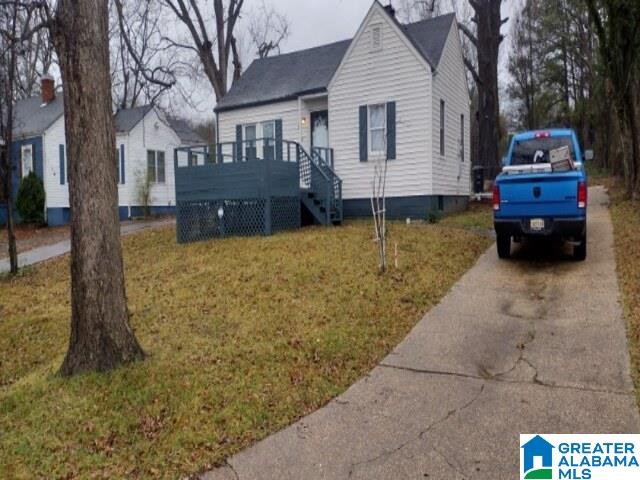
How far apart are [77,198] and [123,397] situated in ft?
5.81

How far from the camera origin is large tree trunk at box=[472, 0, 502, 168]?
2002cm

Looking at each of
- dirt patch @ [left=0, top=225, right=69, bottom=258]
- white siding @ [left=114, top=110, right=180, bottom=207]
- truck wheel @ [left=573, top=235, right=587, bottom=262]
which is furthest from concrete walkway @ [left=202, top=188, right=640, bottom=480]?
white siding @ [left=114, top=110, right=180, bottom=207]

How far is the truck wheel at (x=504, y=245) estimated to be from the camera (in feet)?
28.2

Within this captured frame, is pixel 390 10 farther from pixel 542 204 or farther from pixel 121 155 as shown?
pixel 121 155

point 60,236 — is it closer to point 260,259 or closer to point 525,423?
point 260,259

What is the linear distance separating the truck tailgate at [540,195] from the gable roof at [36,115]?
19.8m

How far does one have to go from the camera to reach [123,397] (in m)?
4.08

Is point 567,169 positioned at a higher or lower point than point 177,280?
higher

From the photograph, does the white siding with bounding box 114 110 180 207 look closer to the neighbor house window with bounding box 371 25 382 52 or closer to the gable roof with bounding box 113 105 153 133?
the gable roof with bounding box 113 105 153 133

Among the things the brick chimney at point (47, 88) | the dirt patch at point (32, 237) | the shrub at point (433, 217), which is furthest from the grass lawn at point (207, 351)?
the brick chimney at point (47, 88)

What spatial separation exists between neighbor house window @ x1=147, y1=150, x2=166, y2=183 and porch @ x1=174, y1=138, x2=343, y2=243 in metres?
11.5

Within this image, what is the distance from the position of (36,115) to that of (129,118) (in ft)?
14.5

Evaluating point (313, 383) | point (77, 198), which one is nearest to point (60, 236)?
point (77, 198)

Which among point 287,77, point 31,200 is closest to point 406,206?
point 287,77
